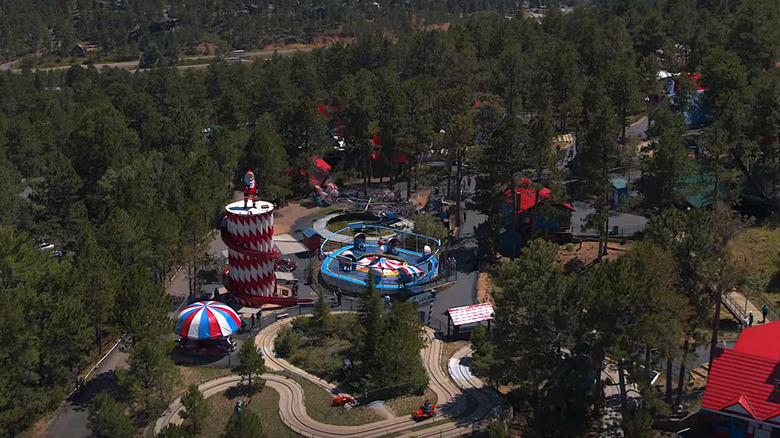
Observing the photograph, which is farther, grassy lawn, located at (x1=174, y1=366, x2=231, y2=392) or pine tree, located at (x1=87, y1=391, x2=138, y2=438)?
grassy lawn, located at (x1=174, y1=366, x2=231, y2=392)

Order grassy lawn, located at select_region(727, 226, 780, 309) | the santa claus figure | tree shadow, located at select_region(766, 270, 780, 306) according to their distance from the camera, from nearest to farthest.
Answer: the santa claus figure
grassy lawn, located at select_region(727, 226, 780, 309)
tree shadow, located at select_region(766, 270, 780, 306)

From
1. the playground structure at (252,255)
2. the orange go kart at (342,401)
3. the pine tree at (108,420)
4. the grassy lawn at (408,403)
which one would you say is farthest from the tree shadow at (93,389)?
the grassy lawn at (408,403)

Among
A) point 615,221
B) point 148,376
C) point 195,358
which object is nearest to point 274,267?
point 195,358

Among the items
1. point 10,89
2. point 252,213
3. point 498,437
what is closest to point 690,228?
point 498,437

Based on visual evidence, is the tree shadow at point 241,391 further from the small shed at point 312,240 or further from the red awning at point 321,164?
the red awning at point 321,164

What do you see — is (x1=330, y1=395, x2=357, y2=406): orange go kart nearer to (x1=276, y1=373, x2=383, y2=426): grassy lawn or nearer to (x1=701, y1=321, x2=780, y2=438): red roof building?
(x1=276, y1=373, x2=383, y2=426): grassy lawn

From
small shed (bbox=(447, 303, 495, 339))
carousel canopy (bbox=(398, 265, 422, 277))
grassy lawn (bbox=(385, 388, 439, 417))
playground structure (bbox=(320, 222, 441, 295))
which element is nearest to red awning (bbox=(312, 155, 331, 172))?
playground structure (bbox=(320, 222, 441, 295))
